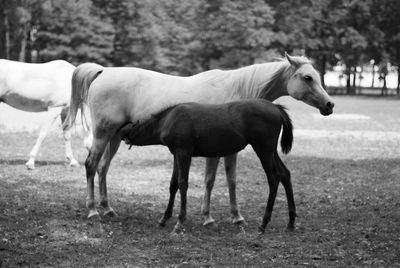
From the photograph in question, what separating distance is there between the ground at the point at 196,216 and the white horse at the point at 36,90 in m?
1.06

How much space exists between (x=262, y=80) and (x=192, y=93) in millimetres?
856

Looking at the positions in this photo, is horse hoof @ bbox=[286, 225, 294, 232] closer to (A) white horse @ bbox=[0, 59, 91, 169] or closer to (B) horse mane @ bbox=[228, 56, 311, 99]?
(B) horse mane @ bbox=[228, 56, 311, 99]

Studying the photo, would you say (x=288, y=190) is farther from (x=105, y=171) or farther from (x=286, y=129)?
(x=105, y=171)

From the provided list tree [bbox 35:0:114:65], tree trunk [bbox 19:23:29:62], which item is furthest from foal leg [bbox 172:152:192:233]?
tree [bbox 35:0:114:65]

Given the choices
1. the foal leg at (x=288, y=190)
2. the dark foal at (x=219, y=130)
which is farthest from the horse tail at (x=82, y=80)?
the foal leg at (x=288, y=190)

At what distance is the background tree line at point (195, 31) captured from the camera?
32.8 metres

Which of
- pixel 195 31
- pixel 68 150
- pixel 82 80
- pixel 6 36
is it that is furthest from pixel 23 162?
pixel 195 31

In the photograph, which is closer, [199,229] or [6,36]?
[199,229]

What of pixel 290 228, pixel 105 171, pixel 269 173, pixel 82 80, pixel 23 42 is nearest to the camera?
pixel 269 173

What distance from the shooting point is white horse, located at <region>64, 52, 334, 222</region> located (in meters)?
7.82

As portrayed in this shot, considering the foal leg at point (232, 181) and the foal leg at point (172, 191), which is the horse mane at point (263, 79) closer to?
the foal leg at point (232, 181)

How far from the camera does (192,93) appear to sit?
791 centimetres

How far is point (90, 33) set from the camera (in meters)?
33.3

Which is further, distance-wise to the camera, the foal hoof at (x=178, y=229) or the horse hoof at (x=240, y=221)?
the horse hoof at (x=240, y=221)
